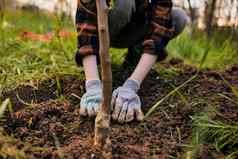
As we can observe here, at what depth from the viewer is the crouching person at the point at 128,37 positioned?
5.57 feet

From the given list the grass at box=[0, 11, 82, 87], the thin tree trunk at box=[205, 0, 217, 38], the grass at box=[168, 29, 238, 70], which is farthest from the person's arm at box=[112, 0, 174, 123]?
the thin tree trunk at box=[205, 0, 217, 38]

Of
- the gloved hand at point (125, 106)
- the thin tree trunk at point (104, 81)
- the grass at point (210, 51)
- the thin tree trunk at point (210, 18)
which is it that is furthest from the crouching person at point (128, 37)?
the thin tree trunk at point (210, 18)

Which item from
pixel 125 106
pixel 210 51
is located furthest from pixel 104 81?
pixel 210 51

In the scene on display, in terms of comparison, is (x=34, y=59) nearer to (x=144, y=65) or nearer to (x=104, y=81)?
(x=144, y=65)

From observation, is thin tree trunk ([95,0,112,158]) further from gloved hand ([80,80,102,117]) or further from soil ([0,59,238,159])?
gloved hand ([80,80,102,117])

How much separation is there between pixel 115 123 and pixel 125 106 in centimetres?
7

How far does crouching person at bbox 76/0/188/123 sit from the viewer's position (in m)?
1.70

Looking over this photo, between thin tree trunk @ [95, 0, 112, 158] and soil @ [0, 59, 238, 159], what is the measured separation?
0.11ft

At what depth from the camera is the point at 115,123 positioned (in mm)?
1682

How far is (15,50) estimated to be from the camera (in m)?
2.82

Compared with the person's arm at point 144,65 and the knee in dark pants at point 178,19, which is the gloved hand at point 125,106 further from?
the knee in dark pants at point 178,19

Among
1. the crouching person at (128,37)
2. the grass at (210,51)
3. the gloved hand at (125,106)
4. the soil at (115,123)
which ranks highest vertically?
the crouching person at (128,37)

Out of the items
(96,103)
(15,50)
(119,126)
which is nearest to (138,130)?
(119,126)

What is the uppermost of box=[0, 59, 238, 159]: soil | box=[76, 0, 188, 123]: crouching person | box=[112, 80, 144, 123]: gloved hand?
box=[76, 0, 188, 123]: crouching person
